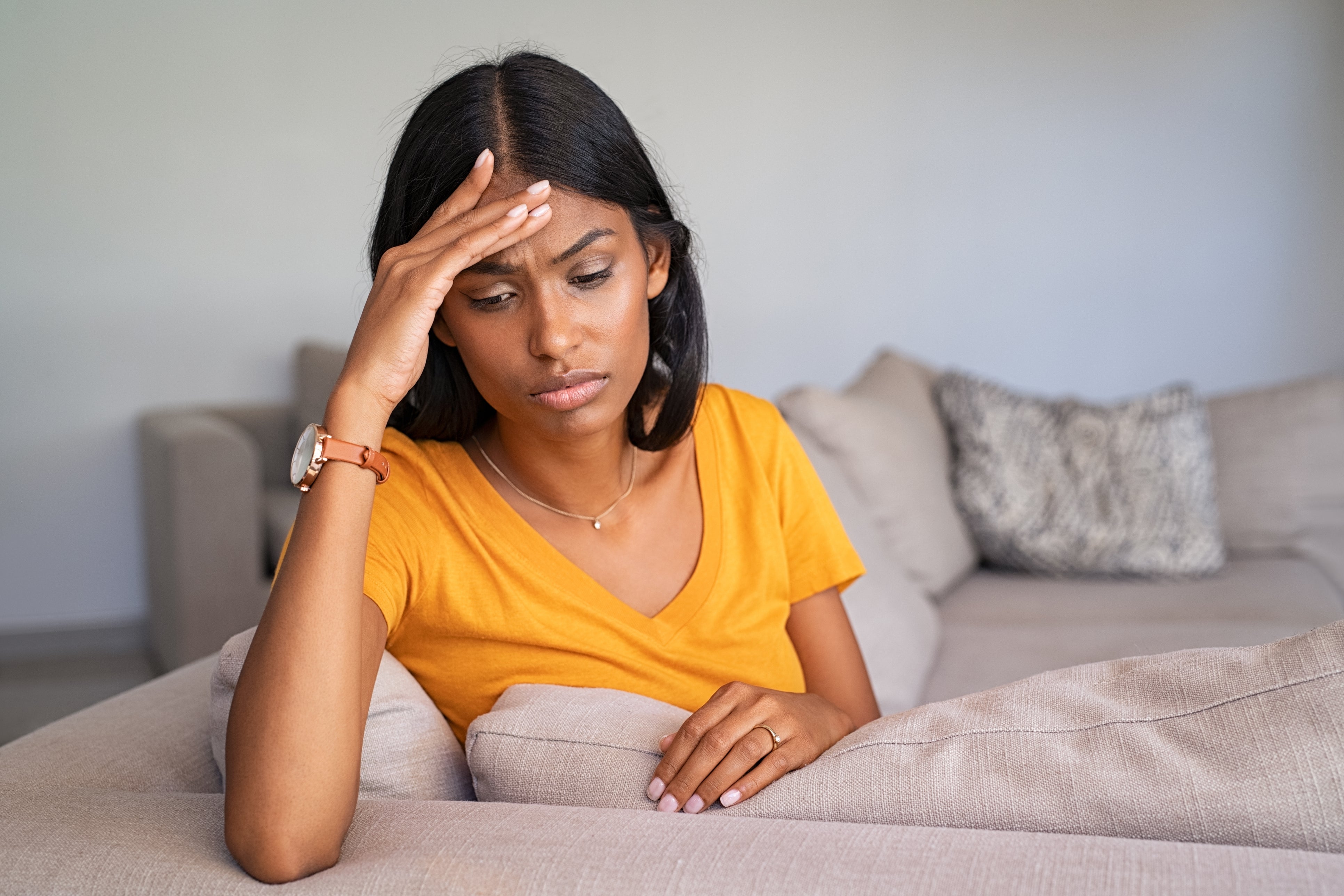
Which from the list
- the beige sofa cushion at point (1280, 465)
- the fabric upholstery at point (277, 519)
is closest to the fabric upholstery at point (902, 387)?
the beige sofa cushion at point (1280, 465)

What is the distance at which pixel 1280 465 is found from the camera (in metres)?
2.81

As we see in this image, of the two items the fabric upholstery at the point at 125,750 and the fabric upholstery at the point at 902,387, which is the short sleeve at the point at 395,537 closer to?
the fabric upholstery at the point at 125,750

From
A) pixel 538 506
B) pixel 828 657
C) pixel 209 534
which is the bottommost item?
pixel 209 534

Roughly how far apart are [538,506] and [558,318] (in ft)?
0.93

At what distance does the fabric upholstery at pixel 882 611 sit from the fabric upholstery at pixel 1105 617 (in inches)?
2.2

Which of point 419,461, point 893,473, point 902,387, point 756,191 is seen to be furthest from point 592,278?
point 756,191

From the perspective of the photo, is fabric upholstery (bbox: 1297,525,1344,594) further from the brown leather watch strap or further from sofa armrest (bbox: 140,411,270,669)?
sofa armrest (bbox: 140,411,270,669)

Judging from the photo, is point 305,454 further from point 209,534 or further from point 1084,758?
point 209,534

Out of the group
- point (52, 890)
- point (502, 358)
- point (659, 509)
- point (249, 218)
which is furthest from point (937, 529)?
point (249, 218)

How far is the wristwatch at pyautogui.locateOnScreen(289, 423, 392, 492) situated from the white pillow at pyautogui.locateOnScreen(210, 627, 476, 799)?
15 centimetres

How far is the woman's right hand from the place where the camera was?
3.23 ft

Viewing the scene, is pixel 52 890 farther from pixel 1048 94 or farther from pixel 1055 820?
pixel 1048 94

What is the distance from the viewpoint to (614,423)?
1.31 meters

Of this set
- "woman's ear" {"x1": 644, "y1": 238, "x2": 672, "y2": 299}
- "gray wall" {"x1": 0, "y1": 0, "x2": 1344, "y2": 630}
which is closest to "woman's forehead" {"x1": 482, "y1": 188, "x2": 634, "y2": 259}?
"woman's ear" {"x1": 644, "y1": 238, "x2": 672, "y2": 299}
